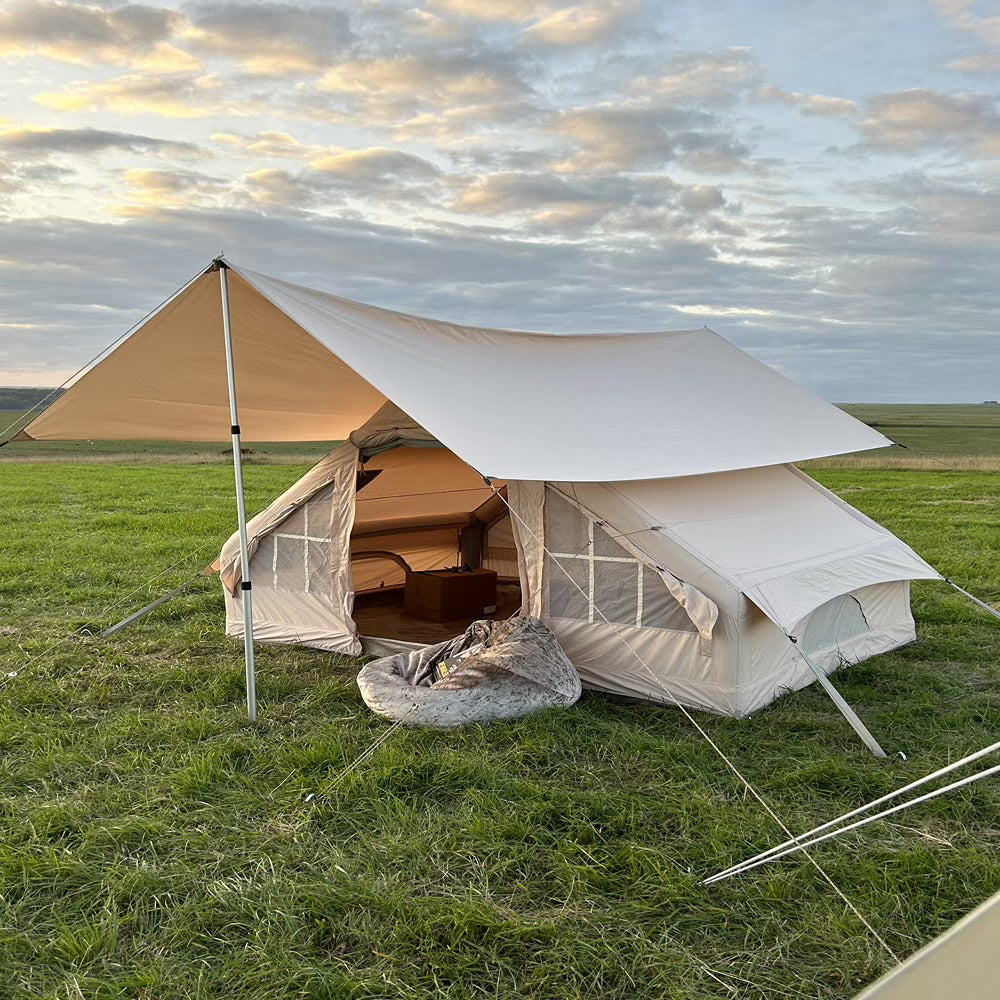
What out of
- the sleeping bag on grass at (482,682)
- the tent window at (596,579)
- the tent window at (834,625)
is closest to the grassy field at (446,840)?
the sleeping bag on grass at (482,682)

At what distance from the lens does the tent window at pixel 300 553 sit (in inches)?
232

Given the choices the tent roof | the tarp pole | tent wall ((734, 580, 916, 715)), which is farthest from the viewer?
the tent roof

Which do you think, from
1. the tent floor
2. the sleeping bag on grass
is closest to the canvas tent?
the sleeping bag on grass

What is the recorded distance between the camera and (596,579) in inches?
196

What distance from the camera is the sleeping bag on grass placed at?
14.6 ft

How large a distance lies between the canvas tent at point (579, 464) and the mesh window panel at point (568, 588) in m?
0.01

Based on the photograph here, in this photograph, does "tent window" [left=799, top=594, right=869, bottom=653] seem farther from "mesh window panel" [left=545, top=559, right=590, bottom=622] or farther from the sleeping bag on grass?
the sleeping bag on grass

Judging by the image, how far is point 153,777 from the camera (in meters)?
3.94

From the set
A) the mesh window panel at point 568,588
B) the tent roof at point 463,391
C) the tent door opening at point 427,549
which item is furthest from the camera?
the tent door opening at point 427,549

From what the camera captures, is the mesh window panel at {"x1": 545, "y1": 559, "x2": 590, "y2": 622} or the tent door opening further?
the tent door opening

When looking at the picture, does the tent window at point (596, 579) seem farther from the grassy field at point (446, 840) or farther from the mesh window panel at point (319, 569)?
the mesh window panel at point (319, 569)

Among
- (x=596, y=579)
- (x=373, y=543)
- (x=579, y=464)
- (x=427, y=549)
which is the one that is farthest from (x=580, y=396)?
(x=427, y=549)

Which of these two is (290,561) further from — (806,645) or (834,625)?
(834,625)

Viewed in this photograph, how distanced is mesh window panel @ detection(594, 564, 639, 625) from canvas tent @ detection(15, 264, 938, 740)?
1 cm
